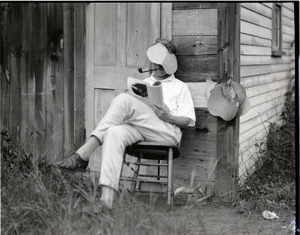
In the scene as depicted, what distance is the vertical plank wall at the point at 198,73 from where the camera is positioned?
5.17 m

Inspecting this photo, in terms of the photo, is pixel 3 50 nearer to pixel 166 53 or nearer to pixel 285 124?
pixel 166 53

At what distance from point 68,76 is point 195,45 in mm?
1103

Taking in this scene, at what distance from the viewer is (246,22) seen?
17.9ft

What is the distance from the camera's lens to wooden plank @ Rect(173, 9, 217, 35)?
16.9ft

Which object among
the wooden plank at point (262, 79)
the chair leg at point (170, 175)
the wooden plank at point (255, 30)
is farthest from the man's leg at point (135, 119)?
the wooden plank at point (255, 30)

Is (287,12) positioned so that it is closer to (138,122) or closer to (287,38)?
(287,38)

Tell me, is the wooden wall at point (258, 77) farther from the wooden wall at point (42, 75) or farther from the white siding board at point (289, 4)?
the wooden wall at point (42, 75)

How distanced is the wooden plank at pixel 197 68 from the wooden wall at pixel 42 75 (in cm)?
85

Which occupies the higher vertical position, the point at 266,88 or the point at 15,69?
the point at 15,69

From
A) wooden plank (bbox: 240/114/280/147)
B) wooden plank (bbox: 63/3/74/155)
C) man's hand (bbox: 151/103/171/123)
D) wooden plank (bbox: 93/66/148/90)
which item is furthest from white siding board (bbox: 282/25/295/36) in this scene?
wooden plank (bbox: 63/3/74/155)

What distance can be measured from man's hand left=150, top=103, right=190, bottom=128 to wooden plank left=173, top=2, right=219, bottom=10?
2.96 ft

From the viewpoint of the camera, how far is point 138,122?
4.78 metres

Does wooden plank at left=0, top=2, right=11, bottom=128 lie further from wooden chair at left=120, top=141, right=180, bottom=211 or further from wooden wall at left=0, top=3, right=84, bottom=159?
wooden chair at left=120, top=141, right=180, bottom=211

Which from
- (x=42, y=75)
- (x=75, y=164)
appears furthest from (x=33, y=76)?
(x=75, y=164)
